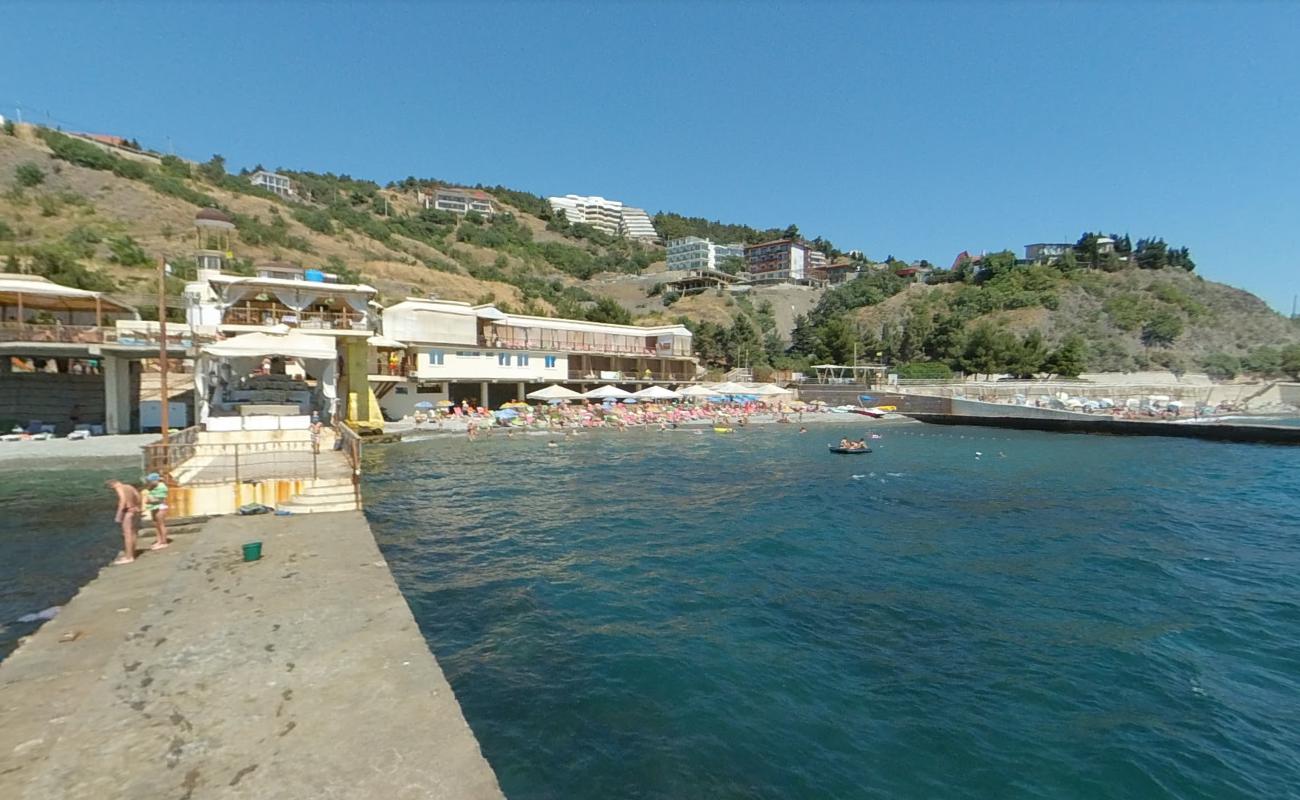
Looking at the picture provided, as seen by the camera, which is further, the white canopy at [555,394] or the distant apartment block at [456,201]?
the distant apartment block at [456,201]

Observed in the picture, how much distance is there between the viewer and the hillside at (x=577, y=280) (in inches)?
2180

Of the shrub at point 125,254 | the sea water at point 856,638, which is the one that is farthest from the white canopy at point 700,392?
the shrub at point 125,254

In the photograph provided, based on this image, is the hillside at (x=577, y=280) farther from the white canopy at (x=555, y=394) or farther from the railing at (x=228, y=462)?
the railing at (x=228, y=462)

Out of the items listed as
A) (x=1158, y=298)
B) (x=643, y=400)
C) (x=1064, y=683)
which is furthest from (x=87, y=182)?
(x=1158, y=298)

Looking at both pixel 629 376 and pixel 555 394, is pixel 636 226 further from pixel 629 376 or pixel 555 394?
pixel 555 394

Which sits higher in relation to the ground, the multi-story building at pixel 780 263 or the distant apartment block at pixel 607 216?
the distant apartment block at pixel 607 216

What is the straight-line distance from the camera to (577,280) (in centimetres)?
10244

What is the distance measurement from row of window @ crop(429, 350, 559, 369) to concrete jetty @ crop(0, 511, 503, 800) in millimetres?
31878

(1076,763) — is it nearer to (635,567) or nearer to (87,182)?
(635,567)

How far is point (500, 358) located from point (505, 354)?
19.6 inches

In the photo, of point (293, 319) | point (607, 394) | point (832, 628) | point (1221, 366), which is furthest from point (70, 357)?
point (1221, 366)

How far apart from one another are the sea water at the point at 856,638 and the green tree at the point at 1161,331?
87024 mm

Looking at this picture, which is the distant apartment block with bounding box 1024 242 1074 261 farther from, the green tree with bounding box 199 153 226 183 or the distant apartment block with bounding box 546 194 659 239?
the green tree with bounding box 199 153 226 183

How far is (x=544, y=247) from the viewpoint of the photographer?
10981cm
